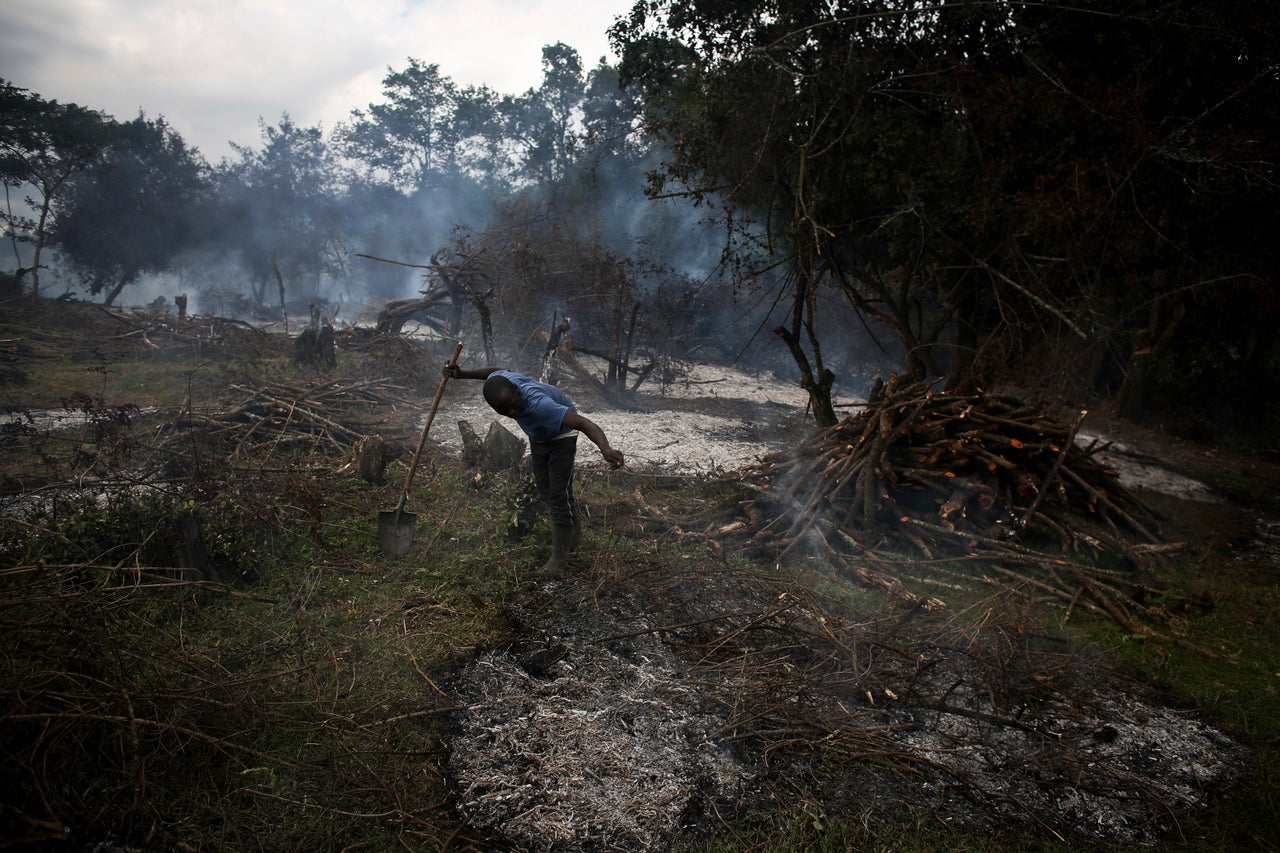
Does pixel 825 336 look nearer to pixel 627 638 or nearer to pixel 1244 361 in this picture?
pixel 1244 361

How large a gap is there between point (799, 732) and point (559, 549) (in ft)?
7.71

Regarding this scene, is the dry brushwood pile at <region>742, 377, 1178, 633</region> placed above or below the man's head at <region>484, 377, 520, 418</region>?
below

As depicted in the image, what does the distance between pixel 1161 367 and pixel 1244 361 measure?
1049 mm

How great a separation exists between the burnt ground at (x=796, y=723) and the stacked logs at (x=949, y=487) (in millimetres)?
916

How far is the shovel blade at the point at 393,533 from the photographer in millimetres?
4867

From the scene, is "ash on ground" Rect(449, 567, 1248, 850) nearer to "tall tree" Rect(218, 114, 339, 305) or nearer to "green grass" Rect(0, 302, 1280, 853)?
"green grass" Rect(0, 302, 1280, 853)

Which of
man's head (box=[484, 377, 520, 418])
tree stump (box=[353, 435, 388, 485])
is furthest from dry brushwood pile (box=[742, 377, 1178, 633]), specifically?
tree stump (box=[353, 435, 388, 485])

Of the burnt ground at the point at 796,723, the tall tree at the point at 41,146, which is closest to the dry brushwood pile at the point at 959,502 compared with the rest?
the burnt ground at the point at 796,723

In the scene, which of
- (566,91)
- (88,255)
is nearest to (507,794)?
(88,255)

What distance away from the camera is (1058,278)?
7.79m

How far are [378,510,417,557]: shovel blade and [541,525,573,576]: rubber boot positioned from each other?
1125 mm

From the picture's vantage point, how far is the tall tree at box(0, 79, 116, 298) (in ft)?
60.5

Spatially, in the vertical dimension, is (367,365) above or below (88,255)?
below

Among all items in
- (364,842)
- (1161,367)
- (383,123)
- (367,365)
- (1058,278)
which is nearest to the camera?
(364,842)
